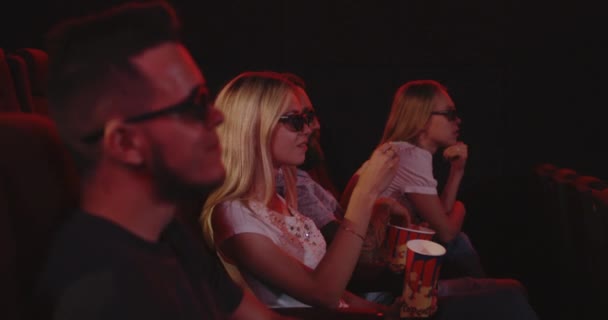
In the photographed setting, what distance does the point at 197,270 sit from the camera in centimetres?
A: 96

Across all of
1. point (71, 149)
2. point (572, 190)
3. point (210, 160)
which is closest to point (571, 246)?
point (572, 190)

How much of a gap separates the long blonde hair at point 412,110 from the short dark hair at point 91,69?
170 centimetres

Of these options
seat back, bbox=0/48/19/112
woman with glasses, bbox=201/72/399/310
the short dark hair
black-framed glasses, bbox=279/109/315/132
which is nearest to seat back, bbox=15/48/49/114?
seat back, bbox=0/48/19/112

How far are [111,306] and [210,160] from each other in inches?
9.9

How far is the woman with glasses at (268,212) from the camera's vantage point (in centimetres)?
135

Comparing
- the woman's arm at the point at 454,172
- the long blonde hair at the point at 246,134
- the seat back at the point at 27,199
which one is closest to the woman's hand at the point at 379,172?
the long blonde hair at the point at 246,134

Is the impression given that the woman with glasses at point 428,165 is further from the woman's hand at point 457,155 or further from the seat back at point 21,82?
the seat back at point 21,82

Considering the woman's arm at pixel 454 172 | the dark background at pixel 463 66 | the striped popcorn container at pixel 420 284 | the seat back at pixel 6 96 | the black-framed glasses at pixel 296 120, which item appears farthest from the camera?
the dark background at pixel 463 66

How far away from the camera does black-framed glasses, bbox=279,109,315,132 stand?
1461 millimetres

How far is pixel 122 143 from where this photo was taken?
781 millimetres

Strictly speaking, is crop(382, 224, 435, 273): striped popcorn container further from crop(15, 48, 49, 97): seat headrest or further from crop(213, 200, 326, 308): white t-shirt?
crop(15, 48, 49, 97): seat headrest

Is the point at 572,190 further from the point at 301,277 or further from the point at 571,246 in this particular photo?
the point at 301,277

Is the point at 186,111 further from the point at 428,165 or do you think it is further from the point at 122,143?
the point at 428,165

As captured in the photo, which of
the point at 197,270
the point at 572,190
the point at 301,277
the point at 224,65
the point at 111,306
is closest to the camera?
the point at 111,306
